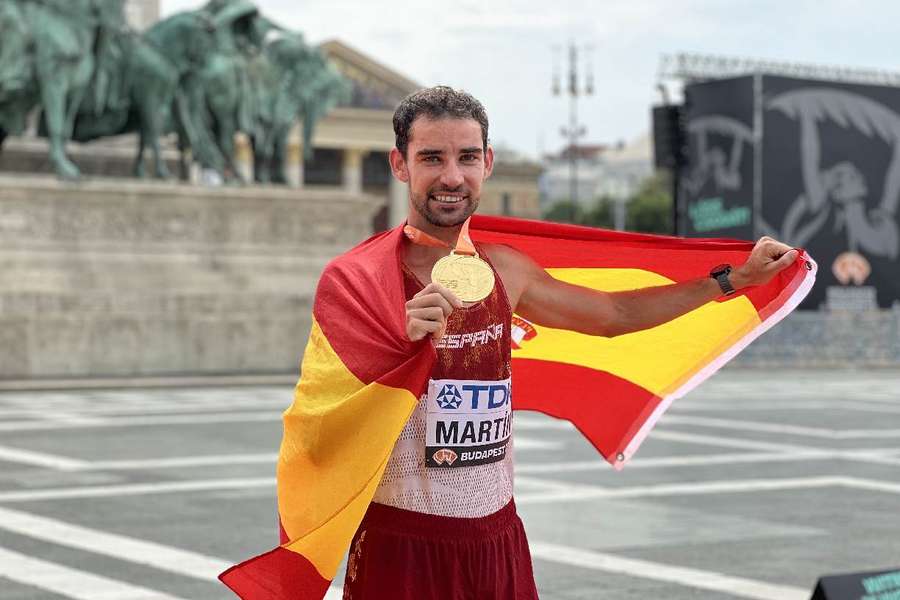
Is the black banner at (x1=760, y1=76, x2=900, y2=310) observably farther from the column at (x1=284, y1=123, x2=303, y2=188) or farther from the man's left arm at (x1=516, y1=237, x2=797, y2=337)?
the column at (x1=284, y1=123, x2=303, y2=188)

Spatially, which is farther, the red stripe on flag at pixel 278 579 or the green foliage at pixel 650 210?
the green foliage at pixel 650 210

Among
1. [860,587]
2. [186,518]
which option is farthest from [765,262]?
[186,518]

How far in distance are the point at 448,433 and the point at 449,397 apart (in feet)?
0.27

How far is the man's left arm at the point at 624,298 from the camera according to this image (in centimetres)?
441

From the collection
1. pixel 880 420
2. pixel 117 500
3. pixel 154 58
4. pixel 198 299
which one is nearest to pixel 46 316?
pixel 198 299

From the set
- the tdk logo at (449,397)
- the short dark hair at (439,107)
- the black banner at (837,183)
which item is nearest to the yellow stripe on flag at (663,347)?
the tdk logo at (449,397)

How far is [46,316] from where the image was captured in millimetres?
26734

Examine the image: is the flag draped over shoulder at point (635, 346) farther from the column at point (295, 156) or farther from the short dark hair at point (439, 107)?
the column at point (295, 156)

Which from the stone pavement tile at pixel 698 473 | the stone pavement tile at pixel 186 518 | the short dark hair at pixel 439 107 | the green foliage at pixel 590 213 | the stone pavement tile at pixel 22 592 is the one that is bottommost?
the green foliage at pixel 590 213

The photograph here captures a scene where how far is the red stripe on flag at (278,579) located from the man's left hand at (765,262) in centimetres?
140

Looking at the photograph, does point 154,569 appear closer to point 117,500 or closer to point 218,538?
point 218,538

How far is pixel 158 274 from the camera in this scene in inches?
1195

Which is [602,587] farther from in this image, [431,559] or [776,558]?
[431,559]

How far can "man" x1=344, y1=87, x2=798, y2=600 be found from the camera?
12.6 feet
